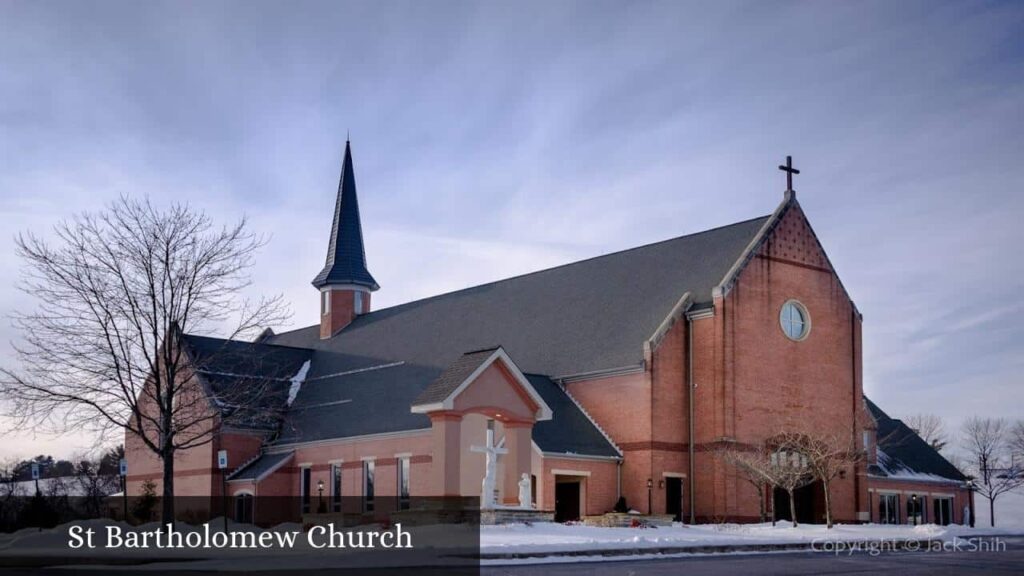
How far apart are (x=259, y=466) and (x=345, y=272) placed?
1759cm

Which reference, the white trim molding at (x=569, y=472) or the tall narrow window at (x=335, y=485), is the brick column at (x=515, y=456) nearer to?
the white trim molding at (x=569, y=472)

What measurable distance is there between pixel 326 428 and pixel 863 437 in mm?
23347

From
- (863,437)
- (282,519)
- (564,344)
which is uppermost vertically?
(564,344)

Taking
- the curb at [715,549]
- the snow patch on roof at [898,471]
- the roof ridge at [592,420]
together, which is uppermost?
the roof ridge at [592,420]

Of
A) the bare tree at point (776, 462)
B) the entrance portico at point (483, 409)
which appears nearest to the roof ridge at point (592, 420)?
the bare tree at point (776, 462)

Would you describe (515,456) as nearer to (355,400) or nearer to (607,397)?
(607,397)

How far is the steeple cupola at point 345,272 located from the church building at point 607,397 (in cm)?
832

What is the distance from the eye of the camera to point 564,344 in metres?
48.2

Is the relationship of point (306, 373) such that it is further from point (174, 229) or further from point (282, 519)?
point (174, 229)

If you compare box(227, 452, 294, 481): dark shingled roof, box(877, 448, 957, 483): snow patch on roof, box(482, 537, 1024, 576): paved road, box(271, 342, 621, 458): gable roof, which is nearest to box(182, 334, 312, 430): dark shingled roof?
box(271, 342, 621, 458): gable roof

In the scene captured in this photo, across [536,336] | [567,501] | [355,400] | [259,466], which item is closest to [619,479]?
[567,501]

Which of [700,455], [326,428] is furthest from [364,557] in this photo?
[326,428]

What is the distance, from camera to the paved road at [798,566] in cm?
2130

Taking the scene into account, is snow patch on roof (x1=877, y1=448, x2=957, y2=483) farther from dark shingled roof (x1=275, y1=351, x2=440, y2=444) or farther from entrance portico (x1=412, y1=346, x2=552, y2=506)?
entrance portico (x1=412, y1=346, x2=552, y2=506)
